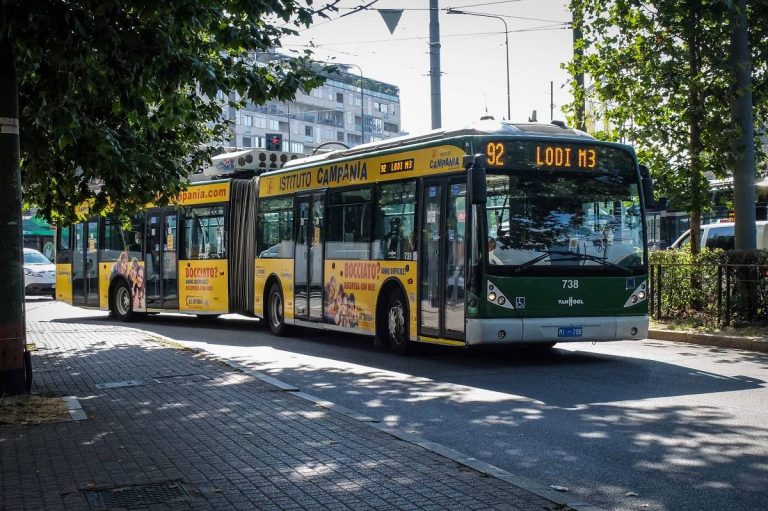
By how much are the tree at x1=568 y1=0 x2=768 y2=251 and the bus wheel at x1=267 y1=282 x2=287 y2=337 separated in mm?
7025

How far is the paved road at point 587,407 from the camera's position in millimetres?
6984

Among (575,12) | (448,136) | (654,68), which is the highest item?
(575,12)

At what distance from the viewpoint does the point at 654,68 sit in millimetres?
19156

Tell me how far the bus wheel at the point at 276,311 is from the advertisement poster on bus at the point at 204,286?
193cm

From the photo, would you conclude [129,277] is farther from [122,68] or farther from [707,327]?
[122,68]

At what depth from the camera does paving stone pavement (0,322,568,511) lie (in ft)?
20.5

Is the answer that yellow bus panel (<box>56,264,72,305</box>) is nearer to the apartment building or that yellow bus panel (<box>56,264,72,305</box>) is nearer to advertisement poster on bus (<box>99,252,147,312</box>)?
advertisement poster on bus (<box>99,252,147,312</box>)

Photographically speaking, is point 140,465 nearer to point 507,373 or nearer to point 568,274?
point 507,373

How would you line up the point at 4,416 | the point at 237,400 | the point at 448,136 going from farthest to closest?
1. the point at 448,136
2. the point at 237,400
3. the point at 4,416

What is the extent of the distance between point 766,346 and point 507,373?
183 inches

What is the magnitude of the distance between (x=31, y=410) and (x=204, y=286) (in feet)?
42.4

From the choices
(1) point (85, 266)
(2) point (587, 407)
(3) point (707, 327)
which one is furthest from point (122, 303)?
(2) point (587, 407)

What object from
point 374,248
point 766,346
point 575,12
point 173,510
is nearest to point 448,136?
point 374,248

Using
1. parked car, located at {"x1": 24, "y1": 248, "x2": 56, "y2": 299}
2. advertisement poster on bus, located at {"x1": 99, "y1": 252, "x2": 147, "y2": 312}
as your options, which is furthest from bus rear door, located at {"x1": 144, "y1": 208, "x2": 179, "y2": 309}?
parked car, located at {"x1": 24, "y1": 248, "x2": 56, "y2": 299}
